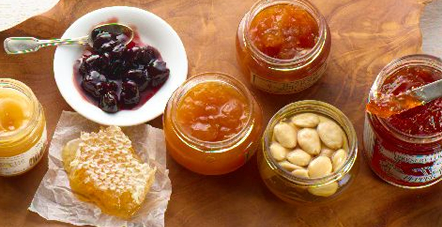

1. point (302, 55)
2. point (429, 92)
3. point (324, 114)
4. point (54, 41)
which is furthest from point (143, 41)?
point (429, 92)

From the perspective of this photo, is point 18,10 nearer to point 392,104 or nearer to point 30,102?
point 30,102

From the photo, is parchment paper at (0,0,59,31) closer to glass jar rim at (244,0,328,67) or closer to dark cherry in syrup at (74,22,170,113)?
dark cherry in syrup at (74,22,170,113)

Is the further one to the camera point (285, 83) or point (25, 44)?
point (25, 44)

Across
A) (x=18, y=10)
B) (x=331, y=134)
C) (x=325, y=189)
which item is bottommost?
(x=18, y=10)

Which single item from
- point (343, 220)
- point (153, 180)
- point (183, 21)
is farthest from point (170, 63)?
point (343, 220)

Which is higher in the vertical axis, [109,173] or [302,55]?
[302,55]
